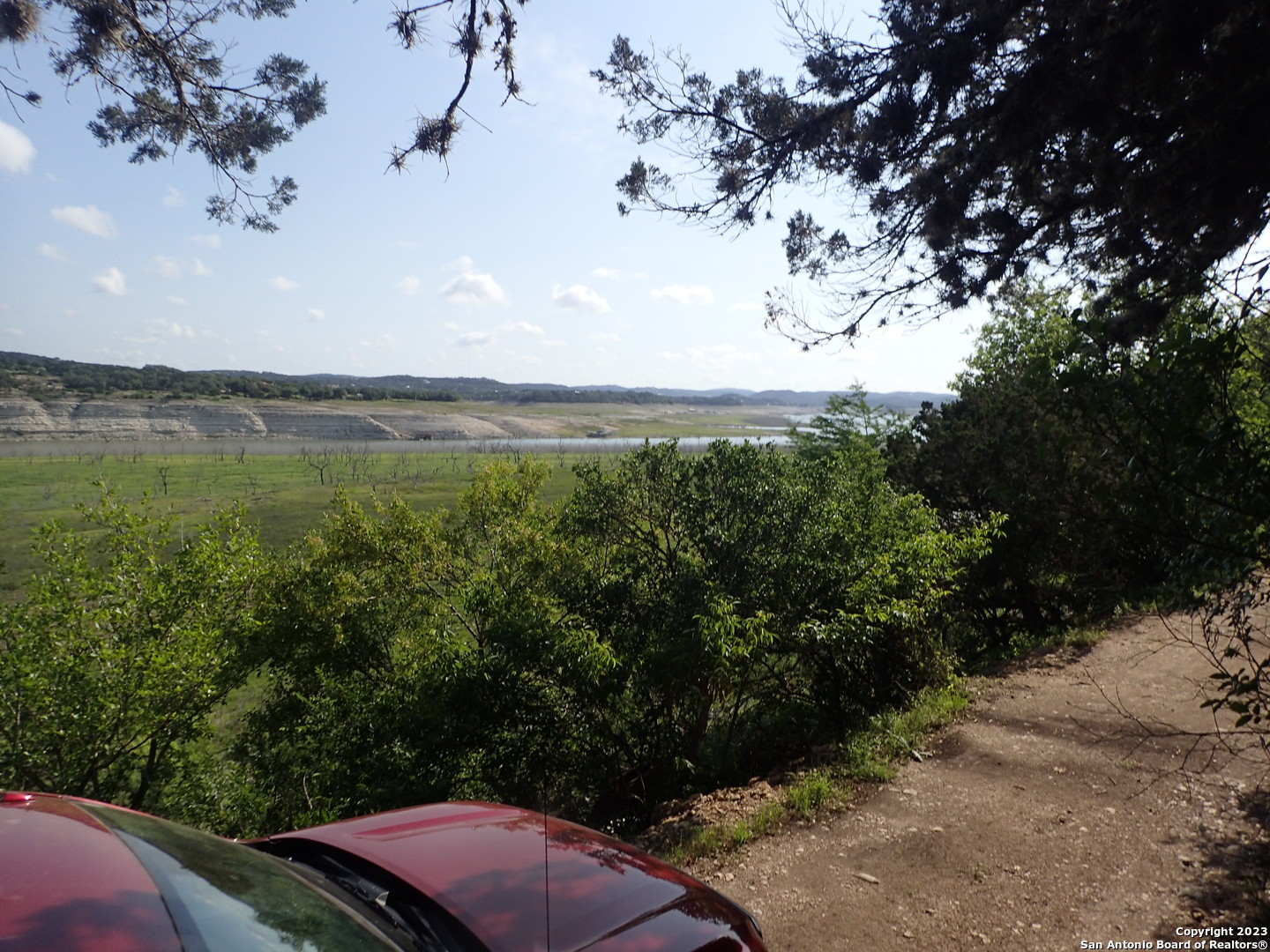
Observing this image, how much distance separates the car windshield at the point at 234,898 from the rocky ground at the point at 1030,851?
2.50 metres

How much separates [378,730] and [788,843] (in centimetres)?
526

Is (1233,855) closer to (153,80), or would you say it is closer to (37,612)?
(153,80)

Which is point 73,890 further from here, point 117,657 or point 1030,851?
point 117,657

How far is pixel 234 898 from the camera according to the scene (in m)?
1.89

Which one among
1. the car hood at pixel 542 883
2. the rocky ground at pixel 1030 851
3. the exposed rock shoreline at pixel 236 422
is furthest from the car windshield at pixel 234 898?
the exposed rock shoreline at pixel 236 422

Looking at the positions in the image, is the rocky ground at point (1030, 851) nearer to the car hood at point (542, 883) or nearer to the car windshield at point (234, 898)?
the car hood at point (542, 883)

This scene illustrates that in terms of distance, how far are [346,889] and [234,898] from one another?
1.57 ft

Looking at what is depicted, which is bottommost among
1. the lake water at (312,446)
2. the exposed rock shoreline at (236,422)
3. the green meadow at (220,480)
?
the green meadow at (220,480)

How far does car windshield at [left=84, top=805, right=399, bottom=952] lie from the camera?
1.69 m

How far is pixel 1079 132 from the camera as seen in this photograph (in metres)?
5.31

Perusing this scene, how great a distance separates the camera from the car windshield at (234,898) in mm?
1693

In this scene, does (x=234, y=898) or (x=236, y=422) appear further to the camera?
(x=236, y=422)

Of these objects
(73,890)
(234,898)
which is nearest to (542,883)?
(234,898)

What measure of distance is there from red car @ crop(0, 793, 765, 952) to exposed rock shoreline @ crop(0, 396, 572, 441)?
278 feet
